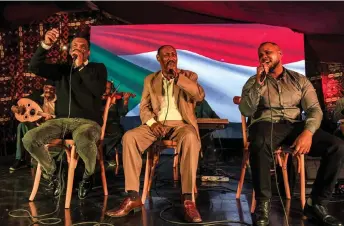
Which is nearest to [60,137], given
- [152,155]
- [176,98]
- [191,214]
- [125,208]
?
[152,155]

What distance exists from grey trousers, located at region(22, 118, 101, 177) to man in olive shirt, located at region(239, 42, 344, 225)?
1.08 metres

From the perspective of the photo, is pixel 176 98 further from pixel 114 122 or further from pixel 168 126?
pixel 114 122

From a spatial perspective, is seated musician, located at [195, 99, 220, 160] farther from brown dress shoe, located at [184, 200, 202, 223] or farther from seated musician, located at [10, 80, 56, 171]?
brown dress shoe, located at [184, 200, 202, 223]

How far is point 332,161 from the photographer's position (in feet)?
7.37

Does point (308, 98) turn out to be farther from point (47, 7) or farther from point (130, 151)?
point (47, 7)

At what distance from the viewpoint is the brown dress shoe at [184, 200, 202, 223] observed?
7.34 ft

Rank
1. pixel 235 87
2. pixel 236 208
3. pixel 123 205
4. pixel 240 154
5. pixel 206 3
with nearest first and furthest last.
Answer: pixel 123 205
pixel 236 208
pixel 206 3
pixel 235 87
pixel 240 154

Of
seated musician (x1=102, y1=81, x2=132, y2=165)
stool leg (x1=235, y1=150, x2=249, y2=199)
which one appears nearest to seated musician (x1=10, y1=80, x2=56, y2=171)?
seated musician (x1=102, y1=81, x2=132, y2=165)

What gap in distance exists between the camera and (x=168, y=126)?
275 centimetres

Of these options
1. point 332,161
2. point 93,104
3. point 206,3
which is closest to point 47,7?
point 206,3

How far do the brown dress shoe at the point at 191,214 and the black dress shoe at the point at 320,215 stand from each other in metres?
0.67

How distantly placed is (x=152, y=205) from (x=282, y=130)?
1023mm

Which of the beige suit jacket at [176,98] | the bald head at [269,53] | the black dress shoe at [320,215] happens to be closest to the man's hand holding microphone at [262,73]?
the bald head at [269,53]

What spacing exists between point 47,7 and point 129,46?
1146 millimetres
